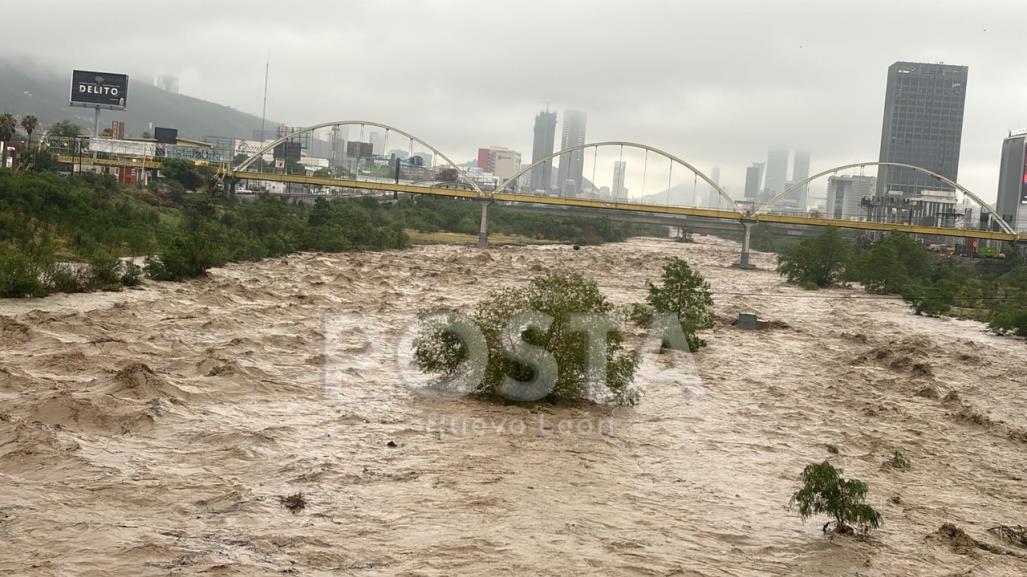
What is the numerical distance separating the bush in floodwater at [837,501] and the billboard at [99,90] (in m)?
130

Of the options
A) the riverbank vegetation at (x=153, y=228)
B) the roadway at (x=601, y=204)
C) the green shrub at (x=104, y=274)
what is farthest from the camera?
the roadway at (x=601, y=204)

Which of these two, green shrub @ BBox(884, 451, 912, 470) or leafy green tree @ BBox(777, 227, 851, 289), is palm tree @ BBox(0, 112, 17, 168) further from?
green shrub @ BBox(884, 451, 912, 470)

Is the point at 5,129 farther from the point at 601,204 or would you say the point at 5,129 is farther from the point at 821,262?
the point at 821,262

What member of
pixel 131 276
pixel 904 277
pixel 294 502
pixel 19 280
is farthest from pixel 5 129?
pixel 294 502

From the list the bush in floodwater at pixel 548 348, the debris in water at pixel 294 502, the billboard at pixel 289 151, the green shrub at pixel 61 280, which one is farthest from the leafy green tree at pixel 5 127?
the billboard at pixel 289 151

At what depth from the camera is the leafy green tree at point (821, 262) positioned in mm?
85625

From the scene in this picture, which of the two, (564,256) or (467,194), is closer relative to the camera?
(564,256)

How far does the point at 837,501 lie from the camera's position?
1709 centimetres

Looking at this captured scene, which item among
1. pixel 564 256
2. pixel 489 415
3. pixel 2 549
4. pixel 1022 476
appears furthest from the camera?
pixel 564 256

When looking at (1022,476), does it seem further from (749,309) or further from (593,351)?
(749,309)

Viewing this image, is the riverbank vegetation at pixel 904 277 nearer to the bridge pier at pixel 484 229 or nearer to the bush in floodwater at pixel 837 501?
the bridge pier at pixel 484 229

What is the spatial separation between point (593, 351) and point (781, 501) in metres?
7.80

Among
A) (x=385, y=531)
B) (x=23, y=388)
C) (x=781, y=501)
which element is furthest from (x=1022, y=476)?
(x=23, y=388)

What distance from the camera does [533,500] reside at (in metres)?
18.4
